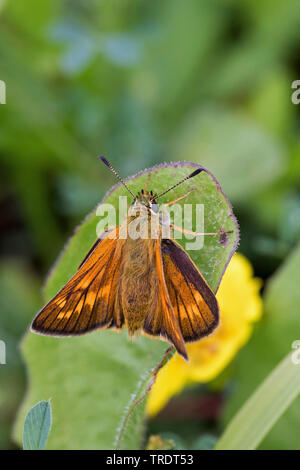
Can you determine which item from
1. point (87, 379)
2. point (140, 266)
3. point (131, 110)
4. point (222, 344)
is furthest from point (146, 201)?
point (131, 110)

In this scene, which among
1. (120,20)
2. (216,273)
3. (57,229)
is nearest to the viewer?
(216,273)

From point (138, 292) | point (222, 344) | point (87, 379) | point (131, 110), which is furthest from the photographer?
point (131, 110)

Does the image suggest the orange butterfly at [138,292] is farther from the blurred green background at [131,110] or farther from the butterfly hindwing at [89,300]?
the blurred green background at [131,110]

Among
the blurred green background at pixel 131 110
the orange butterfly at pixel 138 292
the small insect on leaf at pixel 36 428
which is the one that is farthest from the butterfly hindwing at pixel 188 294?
Answer: the blurred green background at pixel 131 110

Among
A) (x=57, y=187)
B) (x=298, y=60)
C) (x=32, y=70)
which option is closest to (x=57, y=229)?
(x=57, y=187)

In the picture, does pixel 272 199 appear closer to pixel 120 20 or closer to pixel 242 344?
pixel 242 344

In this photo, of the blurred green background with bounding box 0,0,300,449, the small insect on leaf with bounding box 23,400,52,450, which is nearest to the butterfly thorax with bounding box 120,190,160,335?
the small insect on leaf with bounding box 23,400,52,450

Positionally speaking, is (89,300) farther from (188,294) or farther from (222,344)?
(222,344)
